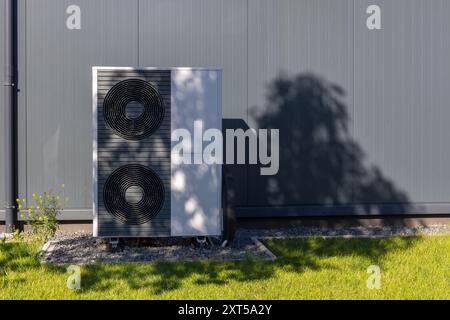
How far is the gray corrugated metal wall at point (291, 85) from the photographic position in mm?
8773

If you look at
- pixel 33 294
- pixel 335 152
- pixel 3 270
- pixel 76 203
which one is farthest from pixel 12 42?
pixel 335 152

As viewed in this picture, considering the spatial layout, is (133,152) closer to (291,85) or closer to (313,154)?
(291,85)

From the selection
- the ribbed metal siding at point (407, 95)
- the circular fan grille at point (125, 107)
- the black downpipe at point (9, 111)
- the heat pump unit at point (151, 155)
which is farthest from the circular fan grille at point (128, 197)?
the ribbed metal siding at point (407, 95)

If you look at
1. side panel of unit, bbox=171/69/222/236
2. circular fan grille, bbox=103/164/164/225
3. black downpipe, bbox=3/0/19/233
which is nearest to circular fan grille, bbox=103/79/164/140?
side panel of unit, bbox=171/69/222/236

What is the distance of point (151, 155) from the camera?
7.46 m

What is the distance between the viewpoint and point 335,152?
9320mm

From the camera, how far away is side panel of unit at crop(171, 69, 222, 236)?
24.6 ft

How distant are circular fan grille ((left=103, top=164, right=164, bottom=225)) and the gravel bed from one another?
45cm

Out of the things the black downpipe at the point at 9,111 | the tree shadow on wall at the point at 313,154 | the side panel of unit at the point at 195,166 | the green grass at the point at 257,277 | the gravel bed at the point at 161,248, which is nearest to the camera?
the green grass at the point at 257,277

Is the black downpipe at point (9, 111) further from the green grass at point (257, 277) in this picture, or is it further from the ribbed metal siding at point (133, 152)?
the ribbed metal siding at point (133, 152)

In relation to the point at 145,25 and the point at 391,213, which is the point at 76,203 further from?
the point at 391,213

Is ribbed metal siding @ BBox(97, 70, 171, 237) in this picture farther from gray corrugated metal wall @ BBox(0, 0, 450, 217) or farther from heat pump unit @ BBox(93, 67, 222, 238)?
gray corrugated metal wall @ BBox(0, 0, 450, 217)

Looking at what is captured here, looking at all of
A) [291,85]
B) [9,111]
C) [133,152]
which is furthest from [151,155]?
[291,85]

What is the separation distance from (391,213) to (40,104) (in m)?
5.28
